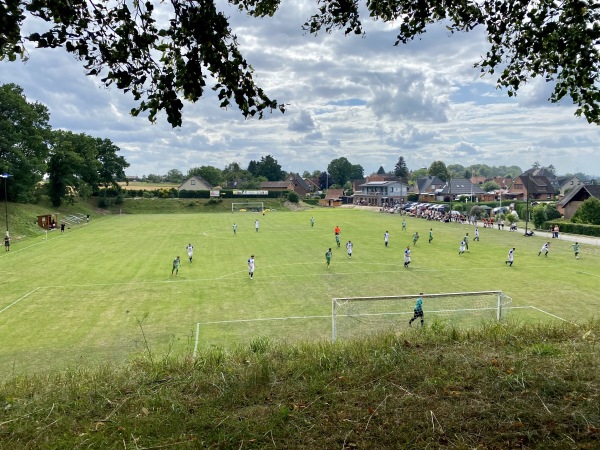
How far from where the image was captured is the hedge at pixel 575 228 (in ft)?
153

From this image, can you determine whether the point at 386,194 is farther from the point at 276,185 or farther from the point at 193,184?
the point at 193,184

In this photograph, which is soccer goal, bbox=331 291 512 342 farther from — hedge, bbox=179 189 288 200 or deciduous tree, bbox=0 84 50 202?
hedge, bbox=179 189 288 200

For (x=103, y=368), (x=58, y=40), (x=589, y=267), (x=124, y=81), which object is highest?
(x=58, y=40)

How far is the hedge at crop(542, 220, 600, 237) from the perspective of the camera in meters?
46.7

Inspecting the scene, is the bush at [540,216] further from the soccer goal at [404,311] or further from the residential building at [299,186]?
the residential building at [299,186]

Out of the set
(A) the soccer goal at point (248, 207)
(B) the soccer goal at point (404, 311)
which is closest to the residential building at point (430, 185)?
(A) the soccer goal at point (248, 207)

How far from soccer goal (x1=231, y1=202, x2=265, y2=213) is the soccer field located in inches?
2039

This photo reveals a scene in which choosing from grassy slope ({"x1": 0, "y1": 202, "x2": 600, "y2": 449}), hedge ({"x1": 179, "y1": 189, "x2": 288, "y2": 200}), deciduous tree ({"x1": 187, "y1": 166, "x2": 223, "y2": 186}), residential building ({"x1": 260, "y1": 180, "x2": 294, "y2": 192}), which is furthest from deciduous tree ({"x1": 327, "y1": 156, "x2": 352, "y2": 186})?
grassy slope ({"x1": 0, "y1": 202, "x2": 600, "y2": 449})

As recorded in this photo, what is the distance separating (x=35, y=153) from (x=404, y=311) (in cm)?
5852

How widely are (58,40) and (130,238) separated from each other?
144 feet

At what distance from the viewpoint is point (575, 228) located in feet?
161

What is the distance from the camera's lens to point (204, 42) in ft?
18.8

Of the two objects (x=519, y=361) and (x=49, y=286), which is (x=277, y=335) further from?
(x=49, y=286)

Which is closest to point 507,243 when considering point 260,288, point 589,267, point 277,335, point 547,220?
point 589,267
